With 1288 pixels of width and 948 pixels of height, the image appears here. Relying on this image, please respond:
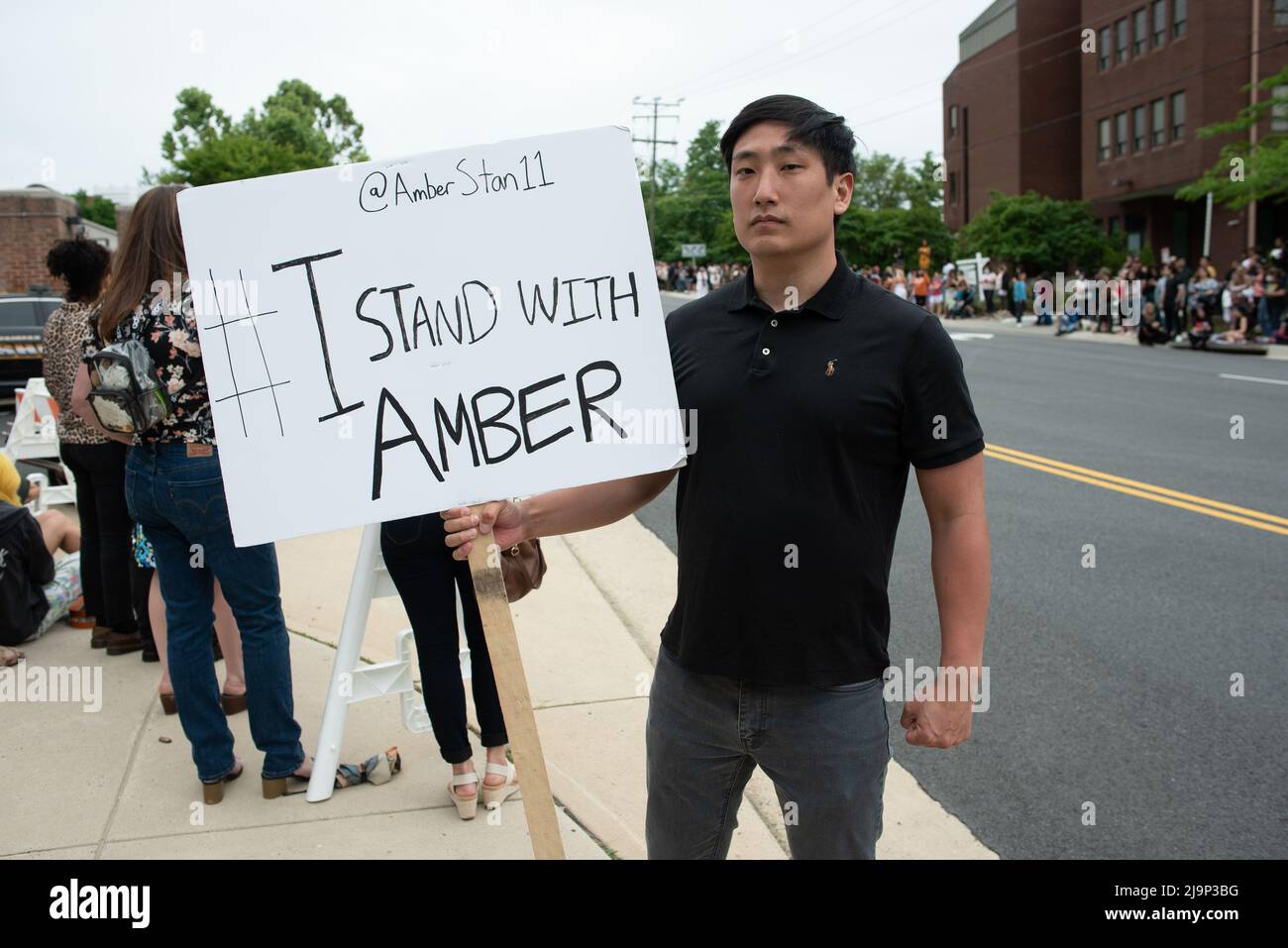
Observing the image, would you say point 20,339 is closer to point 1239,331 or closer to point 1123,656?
point 1123,656

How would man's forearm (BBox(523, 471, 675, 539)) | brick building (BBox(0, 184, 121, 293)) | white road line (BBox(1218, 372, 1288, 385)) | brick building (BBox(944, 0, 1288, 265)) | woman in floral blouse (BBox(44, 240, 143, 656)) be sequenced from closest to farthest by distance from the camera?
man's forearm (BBox(523, 471, 675, 539))
woman in floral blouse (BBox(44, 240, 143, 656))
white road line (BBox(1218, 372, 1288, 385))
brick building (BBox(0, 184, 121, 293))
brick building (BBox(944, 0, 1288, 265))

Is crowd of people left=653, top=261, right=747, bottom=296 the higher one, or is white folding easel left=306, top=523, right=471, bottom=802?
white folding easel left=306, top=523, right=471, bottom=802

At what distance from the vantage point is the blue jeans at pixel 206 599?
3705mm

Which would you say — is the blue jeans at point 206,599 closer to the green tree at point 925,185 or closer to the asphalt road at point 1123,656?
the asphalt road at point 1123,656

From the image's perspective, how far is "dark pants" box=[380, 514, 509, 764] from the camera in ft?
11.8

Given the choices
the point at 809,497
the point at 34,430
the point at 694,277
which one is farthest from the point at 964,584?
the point at 694,277

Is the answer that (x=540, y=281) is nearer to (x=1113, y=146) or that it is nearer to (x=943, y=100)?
(x=1113, y=146)

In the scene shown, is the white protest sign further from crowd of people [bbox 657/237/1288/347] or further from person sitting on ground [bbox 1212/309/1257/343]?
person sitting on ground [bbox 1212/309/1257/343]

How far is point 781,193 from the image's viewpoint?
7.18 feet

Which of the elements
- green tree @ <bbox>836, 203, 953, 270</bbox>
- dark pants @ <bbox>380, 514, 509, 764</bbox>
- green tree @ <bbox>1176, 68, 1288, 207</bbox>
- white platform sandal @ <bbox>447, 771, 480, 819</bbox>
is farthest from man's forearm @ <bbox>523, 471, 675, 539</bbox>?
green tree @ <bbox>836, 203, 953, 270</bbox>

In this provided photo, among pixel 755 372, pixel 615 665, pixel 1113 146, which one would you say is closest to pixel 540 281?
pixel 755 372

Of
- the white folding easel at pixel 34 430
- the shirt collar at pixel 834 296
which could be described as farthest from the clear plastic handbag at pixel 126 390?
the white folding easel at pixel 34 430

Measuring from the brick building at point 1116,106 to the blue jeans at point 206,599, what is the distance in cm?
3863

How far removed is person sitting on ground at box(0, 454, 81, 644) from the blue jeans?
6.43 ft
